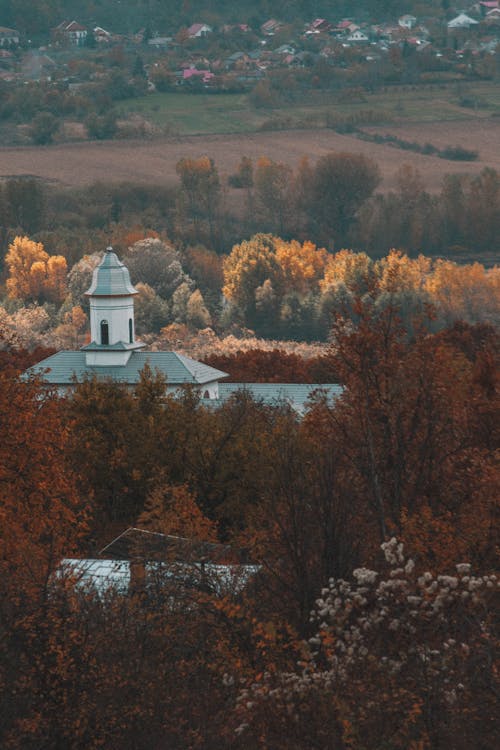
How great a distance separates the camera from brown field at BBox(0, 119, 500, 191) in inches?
6043

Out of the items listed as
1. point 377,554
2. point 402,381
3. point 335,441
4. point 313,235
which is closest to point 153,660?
point 377,554

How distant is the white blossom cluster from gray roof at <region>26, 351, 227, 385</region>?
44213 millimetres

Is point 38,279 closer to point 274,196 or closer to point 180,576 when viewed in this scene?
point 274,196

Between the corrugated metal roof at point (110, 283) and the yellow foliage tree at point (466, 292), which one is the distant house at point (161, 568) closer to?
the corrugated metal roof at point (110, 283)

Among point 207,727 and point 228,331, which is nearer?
point 207,727

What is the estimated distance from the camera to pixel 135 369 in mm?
63875

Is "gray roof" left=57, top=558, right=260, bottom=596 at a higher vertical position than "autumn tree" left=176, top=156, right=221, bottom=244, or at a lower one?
higher

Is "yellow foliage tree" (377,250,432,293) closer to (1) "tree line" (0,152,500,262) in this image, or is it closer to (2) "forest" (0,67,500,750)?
(1) "tree line" (0,152,500,262)

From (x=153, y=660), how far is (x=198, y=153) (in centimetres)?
14521

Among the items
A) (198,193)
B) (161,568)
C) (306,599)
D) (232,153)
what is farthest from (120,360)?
(232,153)

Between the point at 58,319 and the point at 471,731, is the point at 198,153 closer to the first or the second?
the point at 58,319

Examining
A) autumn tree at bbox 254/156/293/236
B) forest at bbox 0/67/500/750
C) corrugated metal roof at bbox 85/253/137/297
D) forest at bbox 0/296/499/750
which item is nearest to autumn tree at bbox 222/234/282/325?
autumn tree at bbox 254/156/293/236

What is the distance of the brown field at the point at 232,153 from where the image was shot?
504 ft

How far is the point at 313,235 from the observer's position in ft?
466
